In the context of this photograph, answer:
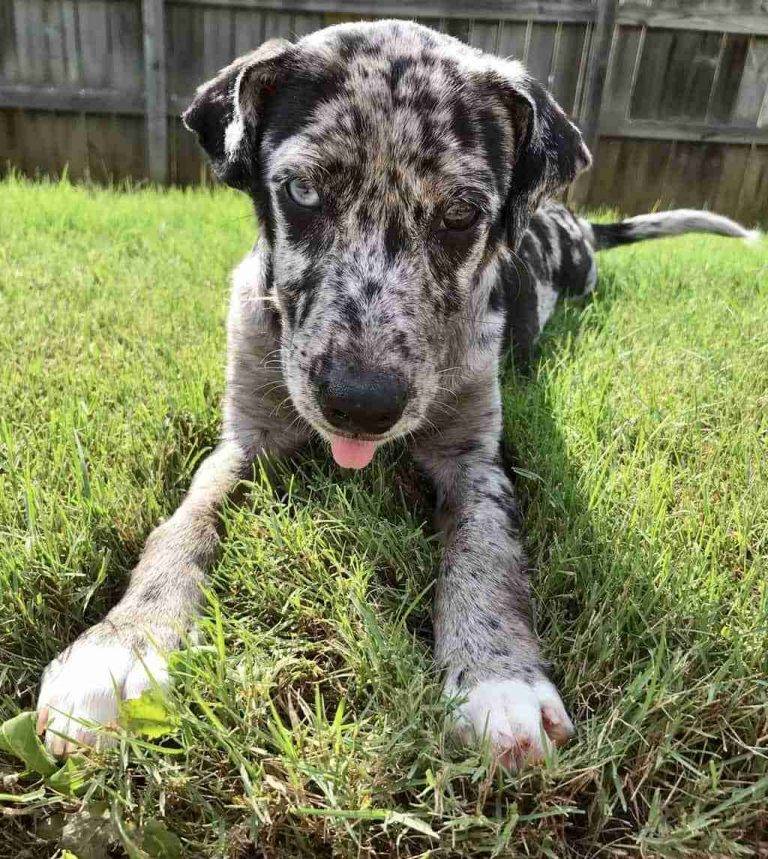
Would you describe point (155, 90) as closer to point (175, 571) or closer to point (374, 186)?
point (374, 186)

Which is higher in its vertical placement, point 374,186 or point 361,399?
point 374,186

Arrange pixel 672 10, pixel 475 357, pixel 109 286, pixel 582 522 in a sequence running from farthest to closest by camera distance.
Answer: pixel 672 10 < pixel 109 286 < pixel 475 357 < pixel 582 522

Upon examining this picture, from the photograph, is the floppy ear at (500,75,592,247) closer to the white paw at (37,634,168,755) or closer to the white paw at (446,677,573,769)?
the white paw at (446,677,573,769)

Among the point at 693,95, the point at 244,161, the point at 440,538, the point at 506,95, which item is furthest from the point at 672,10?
the point at 440,538

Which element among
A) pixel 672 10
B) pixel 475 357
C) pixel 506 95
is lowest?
pixel 475 357

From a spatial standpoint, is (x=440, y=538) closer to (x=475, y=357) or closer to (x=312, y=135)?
(x=475, y=357)

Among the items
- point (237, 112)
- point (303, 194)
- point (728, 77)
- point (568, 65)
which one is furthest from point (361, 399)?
point (728, 77)

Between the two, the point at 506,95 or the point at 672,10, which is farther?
the point at 672,10
